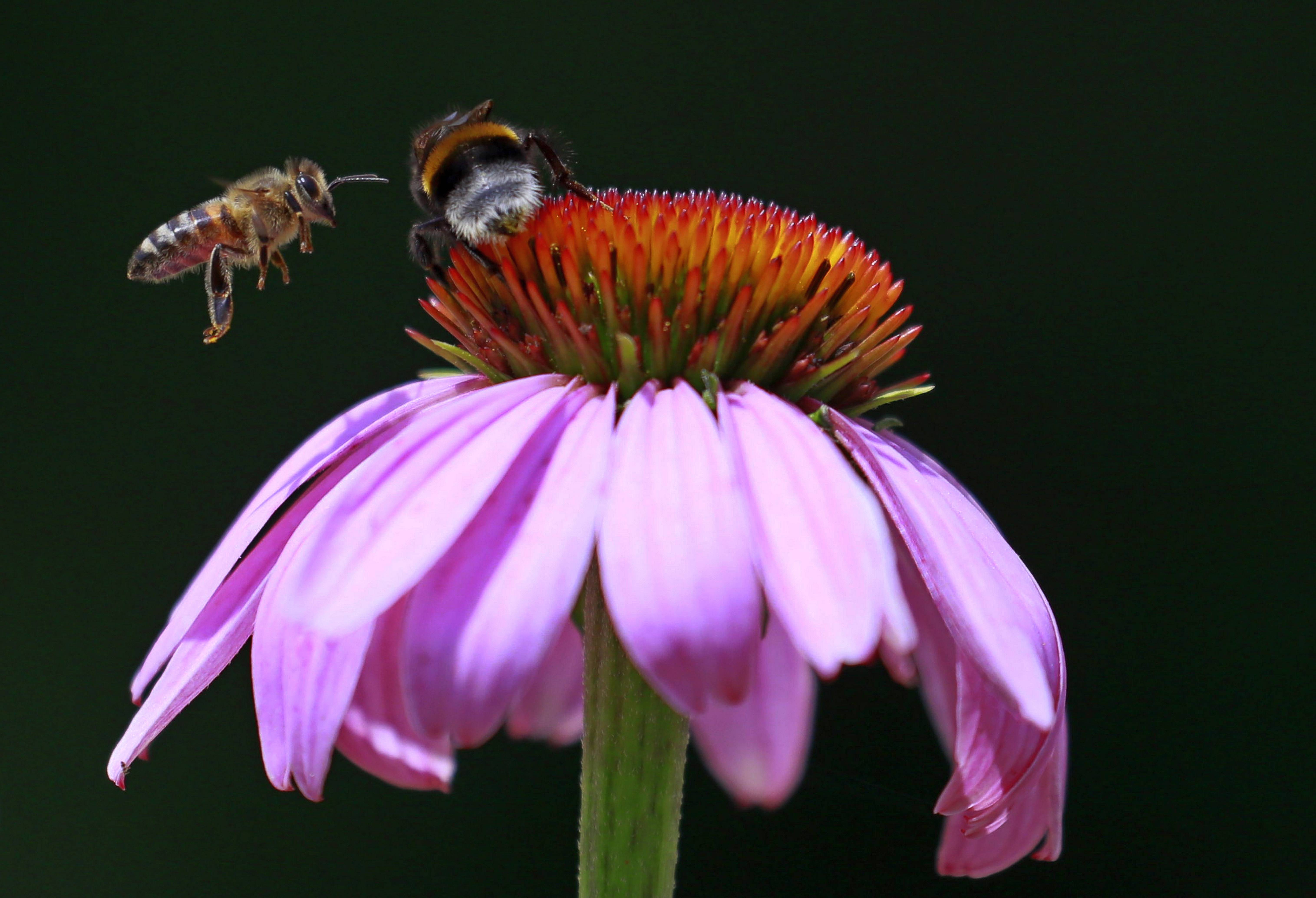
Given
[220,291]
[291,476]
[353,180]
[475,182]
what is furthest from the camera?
[353,180]

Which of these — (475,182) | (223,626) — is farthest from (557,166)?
(223,626)

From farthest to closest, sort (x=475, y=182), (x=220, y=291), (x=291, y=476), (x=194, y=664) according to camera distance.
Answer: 1. (x=220, y=291)
2. (x=475, y=182)
3. (x=291, y=476)
4. (x=194, y=664)

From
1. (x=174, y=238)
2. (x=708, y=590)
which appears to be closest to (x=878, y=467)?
(x=708, y=590)

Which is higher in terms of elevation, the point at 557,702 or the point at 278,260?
the point at 278,260

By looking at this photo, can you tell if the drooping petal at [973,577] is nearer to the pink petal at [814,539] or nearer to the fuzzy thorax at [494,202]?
the pink petal at [814,539]

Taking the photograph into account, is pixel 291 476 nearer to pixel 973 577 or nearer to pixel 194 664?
pixel 194 664

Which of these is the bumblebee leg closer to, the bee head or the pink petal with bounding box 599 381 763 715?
the bee head

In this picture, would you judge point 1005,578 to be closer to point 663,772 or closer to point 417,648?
point 663,772
